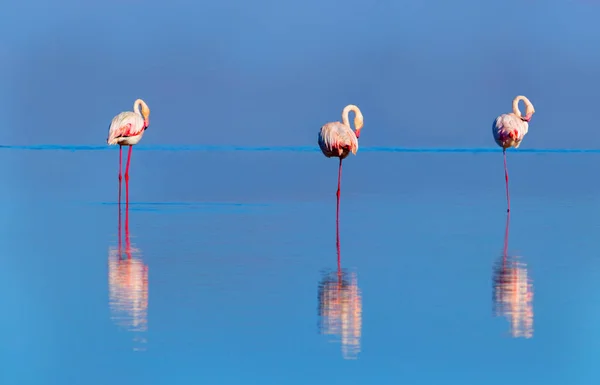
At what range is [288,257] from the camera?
9039 mm

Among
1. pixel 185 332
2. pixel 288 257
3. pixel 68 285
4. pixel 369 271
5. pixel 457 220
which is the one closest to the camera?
pixel 185 332

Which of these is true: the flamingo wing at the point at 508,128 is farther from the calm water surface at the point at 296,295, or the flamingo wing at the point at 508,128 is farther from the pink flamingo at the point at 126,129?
the pink flamingo at the point at 126,129

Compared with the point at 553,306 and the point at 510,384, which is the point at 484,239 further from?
the point at 510,384

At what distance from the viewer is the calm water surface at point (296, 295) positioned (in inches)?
207

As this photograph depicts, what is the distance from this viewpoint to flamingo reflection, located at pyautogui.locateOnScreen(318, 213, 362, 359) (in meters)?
Result: 5.80

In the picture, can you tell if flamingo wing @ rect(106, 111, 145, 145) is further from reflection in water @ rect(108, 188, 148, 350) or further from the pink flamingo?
reflection in water @ rect(108, 188, 148, 350)

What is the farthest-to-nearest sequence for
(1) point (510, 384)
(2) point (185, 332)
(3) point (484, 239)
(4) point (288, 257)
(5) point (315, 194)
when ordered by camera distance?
1. (5) point (315, 194)
2. (3) point (484, 239)
3. (4) point (288, 257)
4. (2) point (185, 332)
5. (1) point (510, 384)

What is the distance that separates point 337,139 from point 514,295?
7.16 metres

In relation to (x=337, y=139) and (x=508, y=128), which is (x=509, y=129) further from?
(x=337, y=139)

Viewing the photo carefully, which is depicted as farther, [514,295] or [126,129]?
[126,129]

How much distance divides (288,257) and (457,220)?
413cm

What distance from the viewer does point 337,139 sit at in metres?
14.2

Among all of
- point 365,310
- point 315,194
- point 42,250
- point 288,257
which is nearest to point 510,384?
point 365,310

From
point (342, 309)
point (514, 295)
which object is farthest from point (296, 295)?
point (514, 295)
